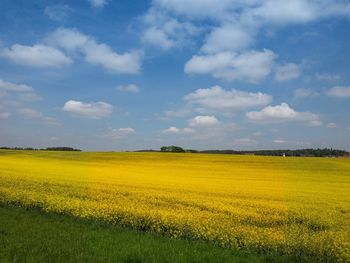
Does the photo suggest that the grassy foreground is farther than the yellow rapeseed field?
No

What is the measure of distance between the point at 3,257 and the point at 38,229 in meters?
3.31

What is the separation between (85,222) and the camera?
14.7 m

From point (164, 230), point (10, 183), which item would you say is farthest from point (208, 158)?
point (164, 230)

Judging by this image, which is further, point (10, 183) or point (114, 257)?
point (10, 183)

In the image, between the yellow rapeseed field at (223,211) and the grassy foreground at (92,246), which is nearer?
the grassy foreground at (92,246)

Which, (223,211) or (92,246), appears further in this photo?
(223,211)

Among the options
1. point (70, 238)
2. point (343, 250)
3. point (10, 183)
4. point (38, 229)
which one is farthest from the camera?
point (10, 183)

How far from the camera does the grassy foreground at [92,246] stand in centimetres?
1014

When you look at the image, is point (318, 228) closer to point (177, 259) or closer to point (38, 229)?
point (177, 259)

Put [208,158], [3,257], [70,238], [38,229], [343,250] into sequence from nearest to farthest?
[3,257], [343,250], [70,238], [38,229], [208,158]

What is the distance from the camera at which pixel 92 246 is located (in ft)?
36.7

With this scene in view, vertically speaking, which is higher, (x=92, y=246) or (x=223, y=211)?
(x=223, y=211)

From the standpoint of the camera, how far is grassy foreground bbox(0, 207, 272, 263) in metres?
10.1

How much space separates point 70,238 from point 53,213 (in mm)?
4693
